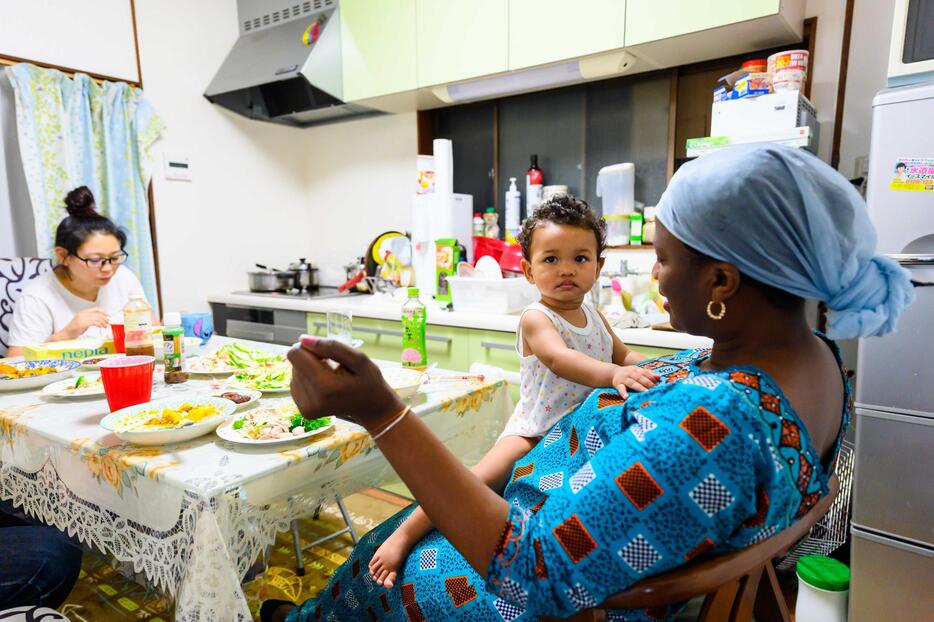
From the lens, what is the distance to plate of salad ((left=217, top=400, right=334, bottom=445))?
3.32 feet

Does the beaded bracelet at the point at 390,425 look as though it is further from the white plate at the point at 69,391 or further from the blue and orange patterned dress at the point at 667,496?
the white plate at the point at 69,391

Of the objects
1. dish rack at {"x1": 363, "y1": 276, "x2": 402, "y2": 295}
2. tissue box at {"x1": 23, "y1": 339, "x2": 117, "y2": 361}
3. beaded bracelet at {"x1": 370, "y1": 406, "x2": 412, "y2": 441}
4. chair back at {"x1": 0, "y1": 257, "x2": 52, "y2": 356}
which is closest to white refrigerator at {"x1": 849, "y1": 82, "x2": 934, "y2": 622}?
beaded bracelet at {"x1": 370, "y1": 406, "x2": 412, "y2": 441}

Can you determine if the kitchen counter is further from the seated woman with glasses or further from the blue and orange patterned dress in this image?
the blue and orange patterned dress

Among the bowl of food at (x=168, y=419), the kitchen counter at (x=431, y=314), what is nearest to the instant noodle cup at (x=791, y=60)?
the kitchen counter at (x=431, y=314)

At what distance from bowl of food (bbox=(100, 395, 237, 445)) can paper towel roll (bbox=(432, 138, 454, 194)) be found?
1.80 metres

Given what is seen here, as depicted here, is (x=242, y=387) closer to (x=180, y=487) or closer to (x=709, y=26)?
(x=180, y=487)

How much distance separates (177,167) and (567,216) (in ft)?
8.85

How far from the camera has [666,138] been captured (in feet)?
7.90

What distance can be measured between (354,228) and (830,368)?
3143 millimetres

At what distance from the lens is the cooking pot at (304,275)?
341 centimetres

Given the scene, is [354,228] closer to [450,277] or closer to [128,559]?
[450,277]

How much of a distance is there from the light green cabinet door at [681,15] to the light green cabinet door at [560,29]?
0.05 m

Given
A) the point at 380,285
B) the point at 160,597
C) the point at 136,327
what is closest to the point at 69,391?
the point at 136,327

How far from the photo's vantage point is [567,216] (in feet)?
4.22
